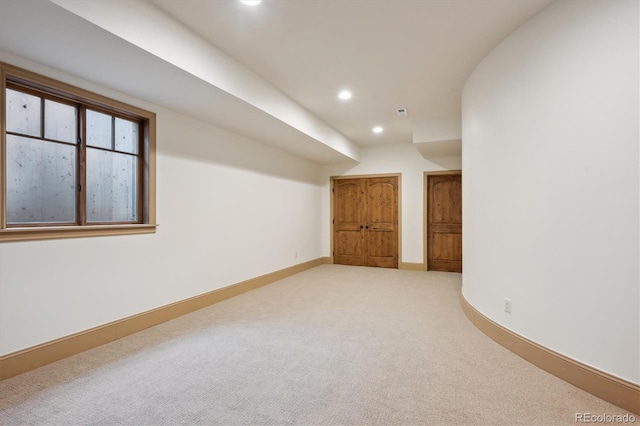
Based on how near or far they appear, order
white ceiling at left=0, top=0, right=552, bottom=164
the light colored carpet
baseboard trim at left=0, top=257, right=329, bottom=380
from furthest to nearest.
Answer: baseboard trim at left=0, top=257, right=329, bottom=380
white ceiling at left=0, top=0, right=552, bottom=164
the light colored carpet

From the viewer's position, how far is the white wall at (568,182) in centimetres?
187

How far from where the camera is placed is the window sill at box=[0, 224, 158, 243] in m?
2.27

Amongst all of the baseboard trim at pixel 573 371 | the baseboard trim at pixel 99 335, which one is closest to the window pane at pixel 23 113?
the baseboard trim at pixel 99 335

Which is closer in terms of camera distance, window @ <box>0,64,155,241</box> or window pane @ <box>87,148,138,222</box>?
window @ <box>0,64,155,241</box>

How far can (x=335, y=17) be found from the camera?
2.48 metres

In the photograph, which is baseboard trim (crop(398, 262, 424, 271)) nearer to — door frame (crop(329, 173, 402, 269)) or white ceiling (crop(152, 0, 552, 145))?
door frame (crop(329, 173, 402, 269))

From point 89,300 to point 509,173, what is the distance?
3772mm

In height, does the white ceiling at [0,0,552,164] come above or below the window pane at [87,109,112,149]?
above

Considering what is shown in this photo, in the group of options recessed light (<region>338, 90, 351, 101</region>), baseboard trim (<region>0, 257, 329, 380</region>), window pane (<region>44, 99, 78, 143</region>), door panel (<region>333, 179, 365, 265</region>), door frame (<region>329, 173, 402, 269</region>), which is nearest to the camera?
baseboard trim (<region>0, 257, 329, 380</region>)

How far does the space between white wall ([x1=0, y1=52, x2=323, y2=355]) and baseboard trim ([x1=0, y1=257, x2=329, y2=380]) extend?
0.20 feet

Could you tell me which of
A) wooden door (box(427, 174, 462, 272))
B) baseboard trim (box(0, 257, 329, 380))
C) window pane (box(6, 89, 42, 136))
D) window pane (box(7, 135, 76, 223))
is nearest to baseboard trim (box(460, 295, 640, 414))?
baseboard trim (box(0, 257, 329, 380))

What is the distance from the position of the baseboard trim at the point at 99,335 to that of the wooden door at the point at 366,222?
3361 mm

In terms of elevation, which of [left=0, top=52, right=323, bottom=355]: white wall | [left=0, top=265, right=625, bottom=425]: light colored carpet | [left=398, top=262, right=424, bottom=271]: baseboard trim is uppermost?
[left=0, top=52, right=323, bottom=355]: white wall

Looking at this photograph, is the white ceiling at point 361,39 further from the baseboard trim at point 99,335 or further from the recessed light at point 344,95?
the baseboard trim at point 99,335
